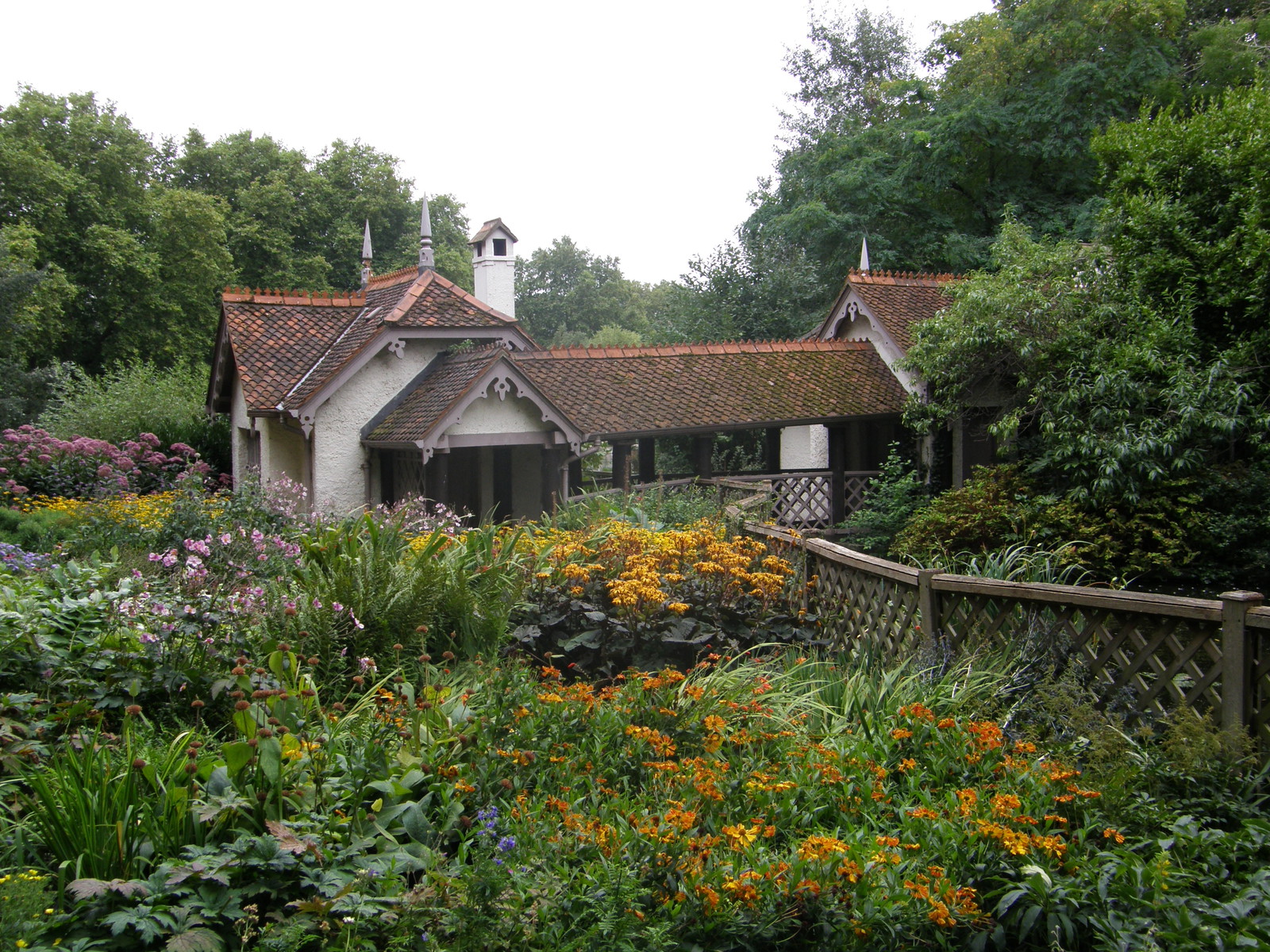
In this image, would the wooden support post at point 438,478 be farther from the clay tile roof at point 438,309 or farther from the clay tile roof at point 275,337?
the clay tile roof at point 275,337

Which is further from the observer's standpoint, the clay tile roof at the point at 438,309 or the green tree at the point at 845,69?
the green tree at the point at 845,69

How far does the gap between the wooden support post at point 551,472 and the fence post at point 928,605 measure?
32.0ft

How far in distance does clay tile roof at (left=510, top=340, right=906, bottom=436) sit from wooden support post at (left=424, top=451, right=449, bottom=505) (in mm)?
1901

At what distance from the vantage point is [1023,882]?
3.26m

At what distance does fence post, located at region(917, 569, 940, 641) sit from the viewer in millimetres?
5824

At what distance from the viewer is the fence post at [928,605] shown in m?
5.82

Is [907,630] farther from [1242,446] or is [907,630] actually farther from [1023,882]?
[1242,446]

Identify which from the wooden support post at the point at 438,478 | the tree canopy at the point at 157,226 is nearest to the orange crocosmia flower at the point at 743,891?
the wooden support post at the point at 438,478

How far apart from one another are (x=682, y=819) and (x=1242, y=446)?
10.5 meters

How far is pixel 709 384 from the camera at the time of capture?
57.2 feet

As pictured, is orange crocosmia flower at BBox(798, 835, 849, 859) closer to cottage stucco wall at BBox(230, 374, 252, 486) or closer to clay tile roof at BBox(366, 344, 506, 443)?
clay tile roof at BBox(366, 344, 506, 443)

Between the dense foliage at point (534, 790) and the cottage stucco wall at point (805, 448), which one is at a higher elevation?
the cottage stucco wall at point (805, 448)

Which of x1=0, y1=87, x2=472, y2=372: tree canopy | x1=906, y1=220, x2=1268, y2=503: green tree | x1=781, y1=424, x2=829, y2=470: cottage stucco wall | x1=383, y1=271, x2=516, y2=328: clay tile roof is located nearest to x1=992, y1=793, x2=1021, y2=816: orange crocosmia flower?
x1=906, y1=220, x2=1268, y2=503: green tree

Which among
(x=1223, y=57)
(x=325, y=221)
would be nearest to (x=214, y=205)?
(x=325, y=221)
